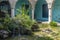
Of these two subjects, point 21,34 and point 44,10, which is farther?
point 44,10

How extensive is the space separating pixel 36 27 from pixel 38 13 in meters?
8.14

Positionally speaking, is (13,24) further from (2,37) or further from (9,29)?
(2,37)

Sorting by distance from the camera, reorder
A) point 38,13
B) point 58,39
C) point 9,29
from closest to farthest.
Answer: point 58,39
point 9,29
point 38,13

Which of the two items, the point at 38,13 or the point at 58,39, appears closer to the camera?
the point at 58,39

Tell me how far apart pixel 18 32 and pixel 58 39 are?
120 inches

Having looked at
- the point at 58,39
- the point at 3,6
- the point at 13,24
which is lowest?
the point at 58,39

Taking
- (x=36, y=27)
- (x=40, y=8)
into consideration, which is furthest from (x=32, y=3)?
(x=36, y=27)

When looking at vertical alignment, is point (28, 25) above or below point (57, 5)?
below

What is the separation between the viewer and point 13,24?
46.7 feet

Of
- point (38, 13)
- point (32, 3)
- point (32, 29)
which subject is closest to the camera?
point (32, 29)

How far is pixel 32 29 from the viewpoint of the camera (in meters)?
→ 15.8

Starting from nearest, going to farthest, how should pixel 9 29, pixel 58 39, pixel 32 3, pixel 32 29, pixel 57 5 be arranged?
pixel 58 39 → pixel 9 29 → pixel 32 29 → pixel 32 3 → pixel 57 5

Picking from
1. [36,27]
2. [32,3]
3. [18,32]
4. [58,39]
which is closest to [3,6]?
[32,3]

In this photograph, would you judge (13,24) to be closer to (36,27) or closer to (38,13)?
(36,27)
